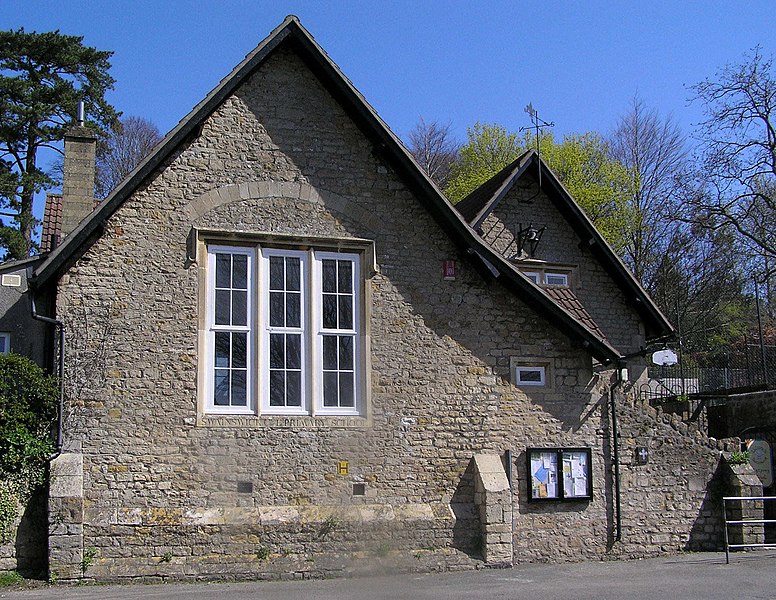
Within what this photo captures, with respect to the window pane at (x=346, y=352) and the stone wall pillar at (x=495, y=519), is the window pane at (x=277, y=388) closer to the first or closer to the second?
the window pane at (x=346, y=352)

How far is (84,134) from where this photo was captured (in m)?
16.0

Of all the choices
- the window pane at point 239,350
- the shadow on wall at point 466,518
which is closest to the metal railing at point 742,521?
the shadow on wall at point 466,518

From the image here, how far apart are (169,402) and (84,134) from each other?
5245 mm

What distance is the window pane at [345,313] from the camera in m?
15.3

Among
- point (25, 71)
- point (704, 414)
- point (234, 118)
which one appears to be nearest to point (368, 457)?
point (234, 118)

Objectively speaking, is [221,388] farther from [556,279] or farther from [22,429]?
[556,279]

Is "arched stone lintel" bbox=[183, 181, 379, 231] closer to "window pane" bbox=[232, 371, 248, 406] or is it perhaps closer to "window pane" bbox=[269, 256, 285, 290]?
"window pane" bbox=[269, 256, 285, 290]

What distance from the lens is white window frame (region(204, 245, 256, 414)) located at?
1444 cm

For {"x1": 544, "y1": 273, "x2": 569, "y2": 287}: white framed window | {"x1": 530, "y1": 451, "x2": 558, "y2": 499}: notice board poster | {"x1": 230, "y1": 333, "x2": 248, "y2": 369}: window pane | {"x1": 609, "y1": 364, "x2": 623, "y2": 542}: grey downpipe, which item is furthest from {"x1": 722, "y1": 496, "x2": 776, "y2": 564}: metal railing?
{"x1": 230, "y1": 333, "x2": 248, "y2": 369}: window pane

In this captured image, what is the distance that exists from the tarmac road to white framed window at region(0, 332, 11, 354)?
18.3ft

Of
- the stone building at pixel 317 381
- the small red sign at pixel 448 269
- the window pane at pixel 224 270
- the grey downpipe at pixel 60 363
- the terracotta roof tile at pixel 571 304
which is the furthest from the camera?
the terracotta roof tile at pixel 571 304

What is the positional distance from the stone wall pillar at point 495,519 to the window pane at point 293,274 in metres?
4.40

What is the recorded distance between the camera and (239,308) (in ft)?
48.4

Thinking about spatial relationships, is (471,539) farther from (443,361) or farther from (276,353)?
(276,353)
